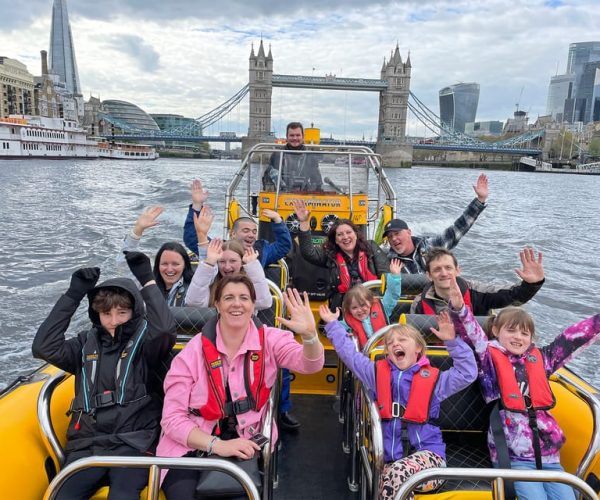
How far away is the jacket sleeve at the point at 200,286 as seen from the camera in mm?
2789

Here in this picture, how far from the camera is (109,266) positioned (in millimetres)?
9656

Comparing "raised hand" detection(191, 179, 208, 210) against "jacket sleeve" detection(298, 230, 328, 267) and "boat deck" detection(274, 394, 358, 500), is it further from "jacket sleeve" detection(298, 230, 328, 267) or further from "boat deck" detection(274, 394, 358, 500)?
"boat deck" detection(274, 394, 358, 500)

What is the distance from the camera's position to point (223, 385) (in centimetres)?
208

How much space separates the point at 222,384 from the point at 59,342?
0.78m

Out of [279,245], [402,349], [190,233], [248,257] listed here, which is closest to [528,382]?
[402,349]

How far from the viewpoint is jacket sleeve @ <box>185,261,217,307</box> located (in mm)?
2789

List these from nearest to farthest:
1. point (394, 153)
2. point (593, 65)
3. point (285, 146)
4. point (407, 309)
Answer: point (407, 309), point (285, 146), point (394, 153), point (593, 65)

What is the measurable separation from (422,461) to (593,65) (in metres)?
220

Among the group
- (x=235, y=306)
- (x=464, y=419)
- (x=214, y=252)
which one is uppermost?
(x=214, y=252)

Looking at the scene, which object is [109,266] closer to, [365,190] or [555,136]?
[365,190]

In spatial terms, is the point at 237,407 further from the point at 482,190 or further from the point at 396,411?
the point at 482,190

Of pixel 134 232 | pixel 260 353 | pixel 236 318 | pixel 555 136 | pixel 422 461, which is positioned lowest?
pixel 422 461

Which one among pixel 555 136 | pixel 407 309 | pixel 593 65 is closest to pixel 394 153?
pixel 555 136

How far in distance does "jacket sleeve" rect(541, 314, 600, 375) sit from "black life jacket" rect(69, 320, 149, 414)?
191cm
